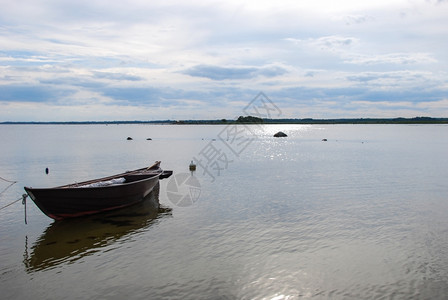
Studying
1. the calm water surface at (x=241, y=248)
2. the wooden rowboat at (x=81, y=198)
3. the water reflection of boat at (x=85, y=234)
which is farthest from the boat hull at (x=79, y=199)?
the calm water surface at (x=241, y=248)

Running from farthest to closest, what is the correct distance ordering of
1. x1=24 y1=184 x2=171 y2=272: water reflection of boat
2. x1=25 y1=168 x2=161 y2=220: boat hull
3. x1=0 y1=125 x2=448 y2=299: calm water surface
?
x1=25 y1=168 x2=161 y2=220: boat hull → x1=24 y1=184 x2=171 y2=272: water reflection of boat → x1=0 y1=125 x2=448 y2=299: calm water surface

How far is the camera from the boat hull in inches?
666

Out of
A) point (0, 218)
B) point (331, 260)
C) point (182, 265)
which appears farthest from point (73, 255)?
point (331, 260)

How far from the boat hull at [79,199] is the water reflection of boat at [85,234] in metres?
0.37

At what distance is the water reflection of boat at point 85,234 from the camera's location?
13.0 metres

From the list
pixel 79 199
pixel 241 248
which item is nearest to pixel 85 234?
pixel 79 199

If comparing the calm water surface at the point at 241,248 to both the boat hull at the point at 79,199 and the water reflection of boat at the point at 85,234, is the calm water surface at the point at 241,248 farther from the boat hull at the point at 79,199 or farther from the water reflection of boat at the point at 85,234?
the boat hull at the point at 79,199

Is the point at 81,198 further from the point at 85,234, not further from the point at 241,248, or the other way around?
the point at 241,248

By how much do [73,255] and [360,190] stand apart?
20165 millimetres

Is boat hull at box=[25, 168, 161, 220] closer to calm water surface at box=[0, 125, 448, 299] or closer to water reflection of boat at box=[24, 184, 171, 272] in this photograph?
water reflection of boat at box=[24, 184, 171, 272]

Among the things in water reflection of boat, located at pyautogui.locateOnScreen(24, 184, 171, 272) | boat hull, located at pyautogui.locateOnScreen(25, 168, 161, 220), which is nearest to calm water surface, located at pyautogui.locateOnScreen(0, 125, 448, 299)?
water reflection of boat, located at pyautogui.locateOnScreen(24, 184, 171, 272)

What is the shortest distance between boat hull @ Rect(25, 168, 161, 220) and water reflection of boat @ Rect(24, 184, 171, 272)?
0.37m

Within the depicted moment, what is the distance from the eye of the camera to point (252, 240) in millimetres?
14680

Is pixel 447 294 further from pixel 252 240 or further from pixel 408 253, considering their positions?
pixel 252 240
